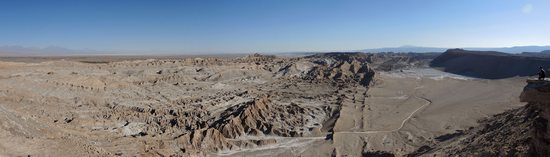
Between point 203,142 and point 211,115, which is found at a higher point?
point 211,115

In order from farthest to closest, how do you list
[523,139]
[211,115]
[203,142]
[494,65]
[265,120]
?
[494,65]
[211,115]
[265,120]
[203,142]
[523,139]

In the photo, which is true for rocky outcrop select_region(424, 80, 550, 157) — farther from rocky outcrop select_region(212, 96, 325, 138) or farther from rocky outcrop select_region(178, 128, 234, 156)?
rocky outcrop select_region(178, 128, 234, 156)

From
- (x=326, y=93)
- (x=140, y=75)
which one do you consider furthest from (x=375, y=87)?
(x=140, y=75)

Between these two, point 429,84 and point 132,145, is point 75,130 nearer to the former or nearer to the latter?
point 132,145

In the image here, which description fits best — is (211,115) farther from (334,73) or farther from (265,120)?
(334,73)

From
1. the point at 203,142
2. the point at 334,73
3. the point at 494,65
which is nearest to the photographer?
the point at 203,142

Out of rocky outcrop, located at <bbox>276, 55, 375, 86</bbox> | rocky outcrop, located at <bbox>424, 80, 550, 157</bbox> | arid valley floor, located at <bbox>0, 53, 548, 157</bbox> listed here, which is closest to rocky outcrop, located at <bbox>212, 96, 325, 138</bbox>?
arid valley floor, located at <bbox>0, 53, 548, 157</bbox>

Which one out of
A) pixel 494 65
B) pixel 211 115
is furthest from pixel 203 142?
pixel 494 65
